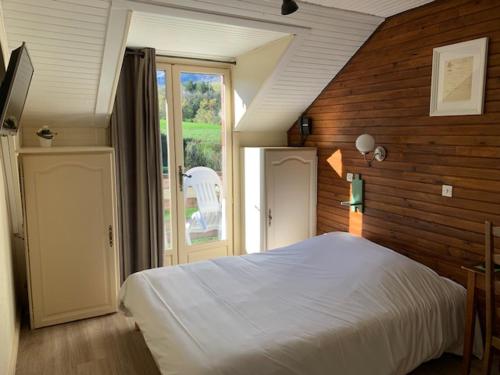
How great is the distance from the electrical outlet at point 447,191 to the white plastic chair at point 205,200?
92.6 inches

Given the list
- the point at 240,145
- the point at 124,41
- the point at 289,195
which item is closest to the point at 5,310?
the point at 124,41

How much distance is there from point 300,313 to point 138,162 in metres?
2.20

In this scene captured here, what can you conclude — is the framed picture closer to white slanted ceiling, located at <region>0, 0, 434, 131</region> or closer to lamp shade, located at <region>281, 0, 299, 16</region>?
white slanted ceiling, located at <region>0, 0, 434, 131</region>

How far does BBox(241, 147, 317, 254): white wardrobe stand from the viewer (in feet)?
12.8

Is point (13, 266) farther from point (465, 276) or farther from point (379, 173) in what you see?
point (465, 276)

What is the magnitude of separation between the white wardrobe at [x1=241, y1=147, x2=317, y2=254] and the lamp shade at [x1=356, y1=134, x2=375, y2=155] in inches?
31.0

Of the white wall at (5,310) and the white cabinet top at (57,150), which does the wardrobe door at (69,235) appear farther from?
the white wall at (5,310)

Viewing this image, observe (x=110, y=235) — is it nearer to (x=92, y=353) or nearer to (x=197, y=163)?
(x=92, y=353)

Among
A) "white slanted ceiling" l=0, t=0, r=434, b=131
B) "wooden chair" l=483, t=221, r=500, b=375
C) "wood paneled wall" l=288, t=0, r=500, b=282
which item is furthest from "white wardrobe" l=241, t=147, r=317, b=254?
"wooden chair" l=483, t=221, r=500, b=375

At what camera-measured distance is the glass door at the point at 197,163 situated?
4012 mm

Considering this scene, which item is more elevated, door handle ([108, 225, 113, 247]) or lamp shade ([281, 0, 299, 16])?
lamp shade ([281, 0, 299, 16])

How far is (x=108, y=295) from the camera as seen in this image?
3342 millimetres

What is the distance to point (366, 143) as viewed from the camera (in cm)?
324

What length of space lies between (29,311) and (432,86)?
11.8ft
